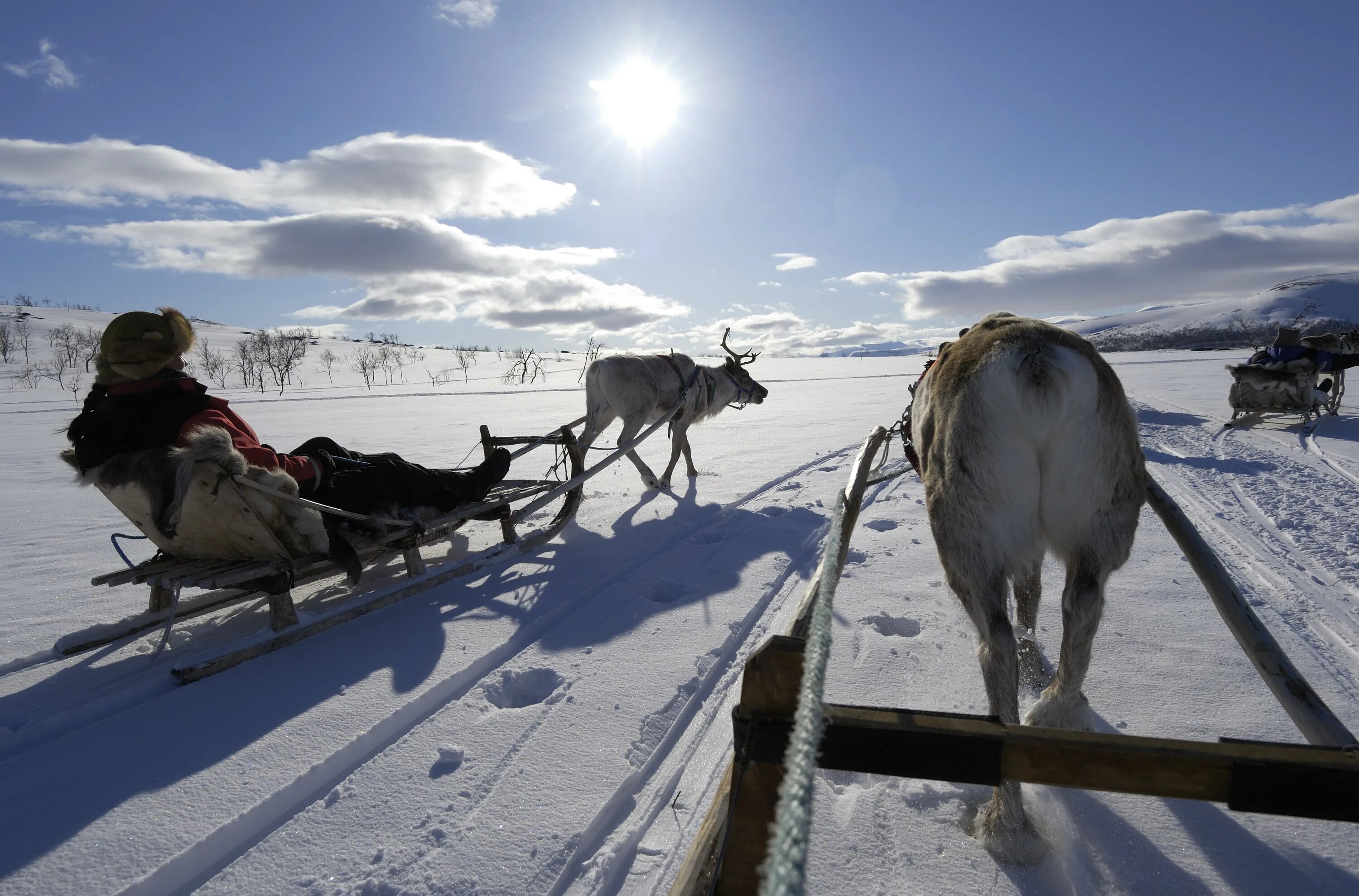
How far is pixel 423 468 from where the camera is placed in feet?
14.6

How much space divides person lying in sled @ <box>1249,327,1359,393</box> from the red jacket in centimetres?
1500

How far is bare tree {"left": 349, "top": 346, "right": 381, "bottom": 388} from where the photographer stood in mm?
64188

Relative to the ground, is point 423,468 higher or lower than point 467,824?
higher

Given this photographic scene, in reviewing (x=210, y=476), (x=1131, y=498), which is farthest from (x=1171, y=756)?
(x=210, y=476)

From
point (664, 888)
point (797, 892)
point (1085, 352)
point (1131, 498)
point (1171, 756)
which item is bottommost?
point (664, 888)

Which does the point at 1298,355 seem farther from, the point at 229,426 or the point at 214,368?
the point at 214,368

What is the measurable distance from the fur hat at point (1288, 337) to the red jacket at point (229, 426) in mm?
15287

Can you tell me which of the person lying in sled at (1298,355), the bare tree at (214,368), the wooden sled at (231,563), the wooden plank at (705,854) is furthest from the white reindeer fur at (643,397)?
the bare tree at (214,368)

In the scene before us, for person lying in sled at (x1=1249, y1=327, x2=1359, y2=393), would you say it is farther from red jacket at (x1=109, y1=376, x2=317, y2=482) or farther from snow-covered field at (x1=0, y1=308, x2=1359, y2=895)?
red jacket at (x1=109, y1=376, x2=317, y2=482)

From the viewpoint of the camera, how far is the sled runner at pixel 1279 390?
10734 millimetres

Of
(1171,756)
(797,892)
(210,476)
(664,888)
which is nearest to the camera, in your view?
(797,892)

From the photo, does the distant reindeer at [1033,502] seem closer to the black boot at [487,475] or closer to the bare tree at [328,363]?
the black boot at [487,475]

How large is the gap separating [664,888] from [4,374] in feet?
246

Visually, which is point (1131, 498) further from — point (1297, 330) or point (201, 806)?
point (1297, 330)
